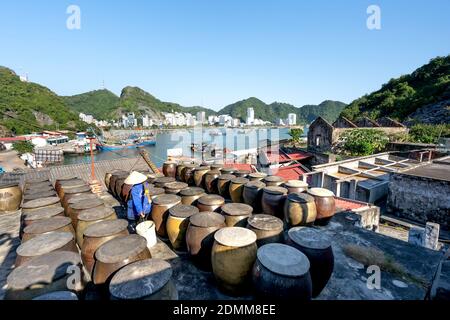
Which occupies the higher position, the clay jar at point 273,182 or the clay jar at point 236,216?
the clay jar at point 273,182

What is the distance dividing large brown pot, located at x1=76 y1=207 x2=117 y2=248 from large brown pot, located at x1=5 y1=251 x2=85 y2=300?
58.3 inches

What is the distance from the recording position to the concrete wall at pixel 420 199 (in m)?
9.26

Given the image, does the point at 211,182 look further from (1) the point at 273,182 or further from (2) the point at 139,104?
(2) the point at 139,104

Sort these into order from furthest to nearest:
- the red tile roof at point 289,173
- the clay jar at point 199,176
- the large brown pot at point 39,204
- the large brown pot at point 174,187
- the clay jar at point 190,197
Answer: the red tile roof at point 289,173 < the clay jar at point 199,176 < the large brown pot at point 174,187 < the clay jar at point 190,197 < the large brown pot at point 39,204

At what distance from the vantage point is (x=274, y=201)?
609cm

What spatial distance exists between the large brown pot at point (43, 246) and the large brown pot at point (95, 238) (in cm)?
22

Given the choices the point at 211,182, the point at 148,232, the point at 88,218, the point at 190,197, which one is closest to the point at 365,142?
the point at 211,182

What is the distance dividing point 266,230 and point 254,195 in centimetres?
245

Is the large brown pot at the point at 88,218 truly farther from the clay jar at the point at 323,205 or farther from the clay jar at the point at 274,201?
the clay jar at the point at 323,205

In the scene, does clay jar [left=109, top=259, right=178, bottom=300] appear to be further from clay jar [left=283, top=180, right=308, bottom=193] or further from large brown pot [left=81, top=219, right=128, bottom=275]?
clay jar [left=283, top=180, right=308, bottom=193]

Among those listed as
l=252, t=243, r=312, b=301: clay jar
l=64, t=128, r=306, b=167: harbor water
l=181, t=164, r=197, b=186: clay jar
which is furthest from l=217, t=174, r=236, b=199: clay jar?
l=64, t=128, r=306, b=167: harbor water

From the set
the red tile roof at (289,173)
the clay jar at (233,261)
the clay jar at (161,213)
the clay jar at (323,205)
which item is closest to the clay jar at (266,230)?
the clay jar at (233,261)

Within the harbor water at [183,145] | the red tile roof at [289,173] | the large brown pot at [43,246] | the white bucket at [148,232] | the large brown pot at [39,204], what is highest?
the large brown pot at [39,204]
